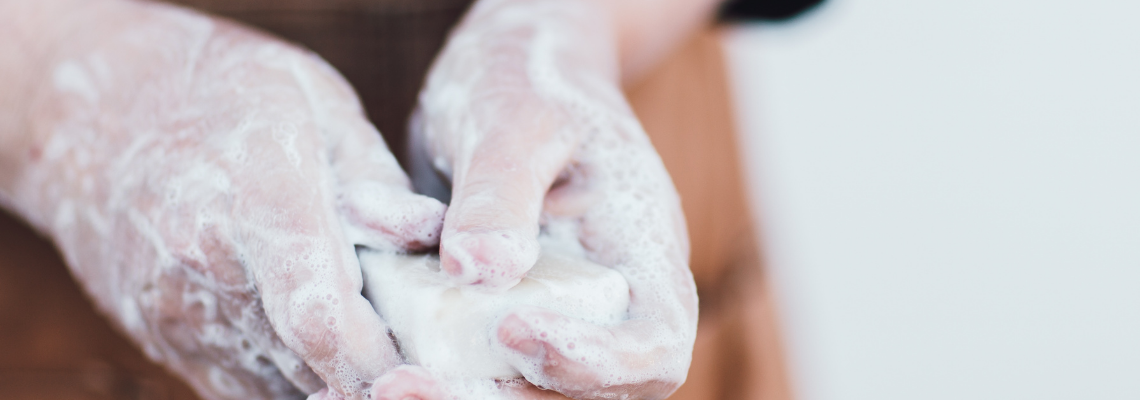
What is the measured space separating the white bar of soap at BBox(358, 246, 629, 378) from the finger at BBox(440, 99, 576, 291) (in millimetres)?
11

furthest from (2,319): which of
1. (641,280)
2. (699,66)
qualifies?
(699,66)

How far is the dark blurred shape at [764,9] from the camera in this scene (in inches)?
29.5

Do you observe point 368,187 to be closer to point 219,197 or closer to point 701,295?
point 219,197

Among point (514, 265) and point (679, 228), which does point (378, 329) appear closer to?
point (514, 265)

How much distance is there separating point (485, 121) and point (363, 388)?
6.4 inches

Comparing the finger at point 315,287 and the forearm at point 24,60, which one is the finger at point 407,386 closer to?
the finger at point 315,287

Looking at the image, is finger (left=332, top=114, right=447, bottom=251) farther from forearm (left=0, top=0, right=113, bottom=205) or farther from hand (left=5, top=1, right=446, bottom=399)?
forearm (left=0, top=0, right=113, bottom=205)

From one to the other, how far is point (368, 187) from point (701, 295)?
0.43m

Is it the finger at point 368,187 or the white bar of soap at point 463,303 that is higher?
the finger at point 368,187

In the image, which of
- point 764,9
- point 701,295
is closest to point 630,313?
point 701,295

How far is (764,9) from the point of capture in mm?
760

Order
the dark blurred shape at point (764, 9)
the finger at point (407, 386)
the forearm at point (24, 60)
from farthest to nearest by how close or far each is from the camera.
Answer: the dark blurred shape at point (764, 9)
the forearm at point (24, 60)
the finger at point (407, 386)

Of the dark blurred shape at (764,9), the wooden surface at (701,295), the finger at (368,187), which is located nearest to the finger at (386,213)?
the finger at (368,187)

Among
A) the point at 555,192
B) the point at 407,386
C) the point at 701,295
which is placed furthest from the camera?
the point at 701,295
